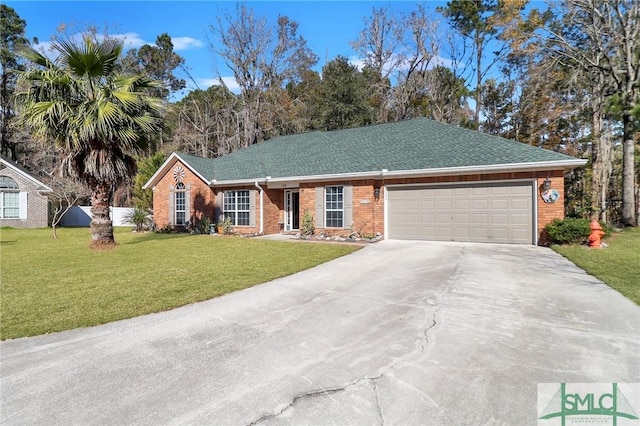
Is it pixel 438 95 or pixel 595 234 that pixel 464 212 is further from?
pixel 438 95

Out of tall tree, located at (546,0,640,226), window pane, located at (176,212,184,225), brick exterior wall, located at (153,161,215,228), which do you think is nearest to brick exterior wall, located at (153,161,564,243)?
brick exterior wall, located at (153,161,215,228)

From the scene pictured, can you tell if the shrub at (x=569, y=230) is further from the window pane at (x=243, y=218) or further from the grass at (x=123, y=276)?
the window pane at (x=243, y=218)

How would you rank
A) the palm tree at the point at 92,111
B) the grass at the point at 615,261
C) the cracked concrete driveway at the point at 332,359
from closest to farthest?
the cracked concrete driveway at the point at 332,359 → the grass at the point at 615,261 → the palm tree at the point at 92,111

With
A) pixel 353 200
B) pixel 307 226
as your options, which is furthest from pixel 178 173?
pixel 353 200

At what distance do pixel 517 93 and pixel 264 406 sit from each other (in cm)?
2989

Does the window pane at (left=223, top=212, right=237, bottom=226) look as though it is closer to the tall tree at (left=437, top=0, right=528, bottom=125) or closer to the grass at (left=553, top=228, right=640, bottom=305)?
the grass at (left=553, top=228, right=640, bottom=305)

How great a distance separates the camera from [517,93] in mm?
25438

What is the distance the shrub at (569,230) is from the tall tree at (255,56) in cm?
2545

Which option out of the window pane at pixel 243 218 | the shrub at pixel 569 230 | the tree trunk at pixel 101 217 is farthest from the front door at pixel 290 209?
the shrub at pixel 569 230

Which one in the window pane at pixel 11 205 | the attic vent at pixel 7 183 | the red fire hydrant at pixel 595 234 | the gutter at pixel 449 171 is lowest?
the red fire hydrant at pixel 595 234

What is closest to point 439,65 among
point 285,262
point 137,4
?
point 137,4

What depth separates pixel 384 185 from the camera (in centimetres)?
1377

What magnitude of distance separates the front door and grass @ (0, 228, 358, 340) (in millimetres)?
4647

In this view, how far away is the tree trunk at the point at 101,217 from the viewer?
11.9 meters
